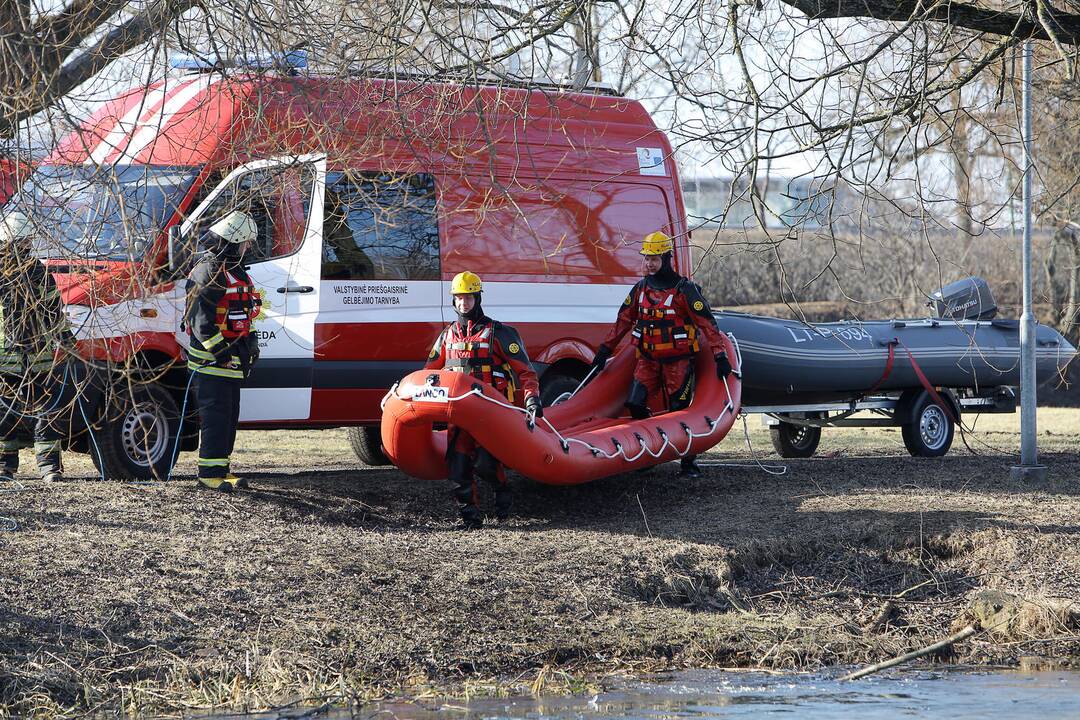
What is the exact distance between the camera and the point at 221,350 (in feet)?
30.8

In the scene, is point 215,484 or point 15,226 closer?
point 15,226

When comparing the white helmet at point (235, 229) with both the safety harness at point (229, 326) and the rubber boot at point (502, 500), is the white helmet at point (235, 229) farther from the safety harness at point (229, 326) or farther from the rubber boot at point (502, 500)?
the rubber boot at point (502, 500)

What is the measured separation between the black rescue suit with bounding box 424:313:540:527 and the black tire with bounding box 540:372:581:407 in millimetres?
1833

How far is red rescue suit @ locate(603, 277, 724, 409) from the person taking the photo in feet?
35.0

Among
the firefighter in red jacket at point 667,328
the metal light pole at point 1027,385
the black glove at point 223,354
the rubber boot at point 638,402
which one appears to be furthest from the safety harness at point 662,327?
→ the black glove at point 223,354

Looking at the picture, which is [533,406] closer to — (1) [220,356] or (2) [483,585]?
(2) [483,585]

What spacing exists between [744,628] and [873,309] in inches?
905

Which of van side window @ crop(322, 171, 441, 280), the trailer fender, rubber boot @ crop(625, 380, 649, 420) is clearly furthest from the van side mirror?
the trailer fender

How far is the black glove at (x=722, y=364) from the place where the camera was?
35.4 feet

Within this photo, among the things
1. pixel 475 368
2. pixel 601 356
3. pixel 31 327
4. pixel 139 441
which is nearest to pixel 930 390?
pixel 601 356

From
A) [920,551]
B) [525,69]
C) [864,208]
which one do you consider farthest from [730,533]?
[525,69]

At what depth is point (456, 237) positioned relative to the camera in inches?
432

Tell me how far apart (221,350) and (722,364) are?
3.76 metres

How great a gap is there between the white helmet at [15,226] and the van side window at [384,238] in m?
4.03
